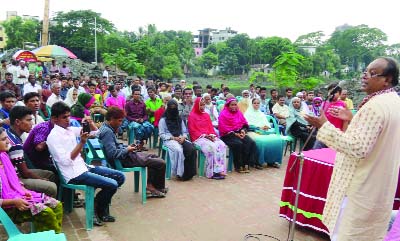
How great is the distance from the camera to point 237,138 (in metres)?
6.45

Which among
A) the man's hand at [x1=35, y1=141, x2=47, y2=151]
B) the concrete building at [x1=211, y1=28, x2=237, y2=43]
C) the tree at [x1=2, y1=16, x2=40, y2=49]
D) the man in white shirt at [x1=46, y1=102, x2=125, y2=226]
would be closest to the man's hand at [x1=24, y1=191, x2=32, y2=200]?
the man in white shirt at [x1=46, y1=102, x2=125, y2=226]

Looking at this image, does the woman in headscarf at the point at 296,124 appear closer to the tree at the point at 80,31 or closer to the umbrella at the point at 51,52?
the umbrella at the point at 51,52

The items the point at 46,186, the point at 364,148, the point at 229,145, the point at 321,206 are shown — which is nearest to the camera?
the point at 364,148

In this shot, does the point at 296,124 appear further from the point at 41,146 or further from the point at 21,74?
the point at 21,74

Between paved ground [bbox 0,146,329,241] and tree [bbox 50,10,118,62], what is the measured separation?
38.6m

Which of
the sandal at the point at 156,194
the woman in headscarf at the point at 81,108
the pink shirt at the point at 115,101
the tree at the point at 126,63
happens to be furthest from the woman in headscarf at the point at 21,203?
the tree at the point at 126,63

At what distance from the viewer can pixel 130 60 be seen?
28469 mm

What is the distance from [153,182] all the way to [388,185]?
3.25 meters

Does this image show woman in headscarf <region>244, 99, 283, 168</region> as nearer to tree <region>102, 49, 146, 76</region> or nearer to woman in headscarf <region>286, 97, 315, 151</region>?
woman in headscarf <region>286, 97, 315, 151</region>

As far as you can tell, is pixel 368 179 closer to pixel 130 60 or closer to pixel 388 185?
pixel 388 185

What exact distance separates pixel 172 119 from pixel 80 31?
4098cm

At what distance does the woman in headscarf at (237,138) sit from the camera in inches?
251

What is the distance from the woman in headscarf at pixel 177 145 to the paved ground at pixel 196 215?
7.9 inches

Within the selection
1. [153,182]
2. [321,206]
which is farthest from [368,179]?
[153,182]
